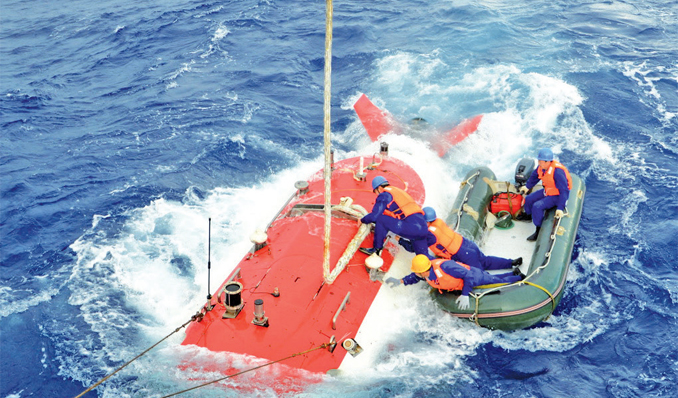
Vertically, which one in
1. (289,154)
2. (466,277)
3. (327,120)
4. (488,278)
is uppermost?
(327,120)

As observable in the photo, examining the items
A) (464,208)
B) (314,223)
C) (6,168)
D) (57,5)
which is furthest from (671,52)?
(57,5)

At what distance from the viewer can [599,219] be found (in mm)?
12609

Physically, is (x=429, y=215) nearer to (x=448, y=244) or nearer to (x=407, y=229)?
(x=407, y=229)

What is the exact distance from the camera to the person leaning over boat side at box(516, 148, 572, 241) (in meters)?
11.0

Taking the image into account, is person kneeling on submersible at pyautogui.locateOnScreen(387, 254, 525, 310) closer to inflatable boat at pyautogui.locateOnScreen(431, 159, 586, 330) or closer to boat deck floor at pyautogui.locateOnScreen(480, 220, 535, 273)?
inflatable boat at pyautogui.locateOnScreen(431, 159, 586, 330)

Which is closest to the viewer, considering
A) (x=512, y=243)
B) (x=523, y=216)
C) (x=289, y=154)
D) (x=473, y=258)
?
(x=473, y=258)

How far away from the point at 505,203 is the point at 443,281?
138 inches

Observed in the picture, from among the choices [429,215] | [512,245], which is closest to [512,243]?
[512,245]

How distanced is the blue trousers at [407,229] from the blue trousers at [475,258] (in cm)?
58

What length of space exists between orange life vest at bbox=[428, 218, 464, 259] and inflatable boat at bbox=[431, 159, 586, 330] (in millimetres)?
690

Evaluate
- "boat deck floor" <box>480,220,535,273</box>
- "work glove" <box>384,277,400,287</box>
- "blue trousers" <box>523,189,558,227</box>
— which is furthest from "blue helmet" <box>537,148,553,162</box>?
"work glove" <box>384,277,400,287</box>

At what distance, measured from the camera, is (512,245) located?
447 inches

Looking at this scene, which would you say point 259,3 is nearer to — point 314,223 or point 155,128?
point 155,128

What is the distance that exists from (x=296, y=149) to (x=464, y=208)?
5.38 m
